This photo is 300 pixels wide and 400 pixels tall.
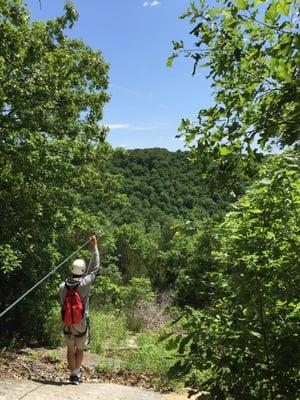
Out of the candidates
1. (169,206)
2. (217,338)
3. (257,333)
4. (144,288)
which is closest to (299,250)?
(257,333)

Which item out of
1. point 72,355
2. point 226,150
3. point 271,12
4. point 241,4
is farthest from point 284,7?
point 72,355

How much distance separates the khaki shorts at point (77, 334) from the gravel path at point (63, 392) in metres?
0.53

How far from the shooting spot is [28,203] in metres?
9.88

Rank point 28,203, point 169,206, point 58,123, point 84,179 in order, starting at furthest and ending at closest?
1. point 169,206
2. point 84,179
3. point 58,123
4. point 28,203

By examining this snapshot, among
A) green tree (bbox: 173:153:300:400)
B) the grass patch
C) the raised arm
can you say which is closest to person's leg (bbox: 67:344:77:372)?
the raised arm

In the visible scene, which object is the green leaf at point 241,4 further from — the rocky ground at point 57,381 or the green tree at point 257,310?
the rocky ground at point 57,381

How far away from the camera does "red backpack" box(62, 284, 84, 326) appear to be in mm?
6258

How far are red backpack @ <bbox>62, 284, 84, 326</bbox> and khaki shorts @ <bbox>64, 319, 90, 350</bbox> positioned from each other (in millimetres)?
188

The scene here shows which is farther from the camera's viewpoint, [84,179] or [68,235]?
[84,179]

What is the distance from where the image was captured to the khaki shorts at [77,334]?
6.46 meters

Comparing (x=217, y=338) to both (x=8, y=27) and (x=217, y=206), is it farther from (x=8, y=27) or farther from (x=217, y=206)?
(x=8, y=27)

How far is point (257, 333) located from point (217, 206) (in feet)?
3.63

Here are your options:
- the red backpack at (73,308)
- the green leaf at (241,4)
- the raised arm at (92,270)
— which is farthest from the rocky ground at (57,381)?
the green leaf at (241,4)

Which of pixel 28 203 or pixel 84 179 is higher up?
pixel 84 179
